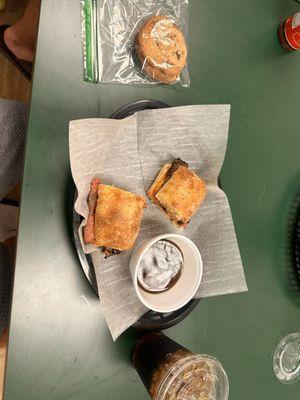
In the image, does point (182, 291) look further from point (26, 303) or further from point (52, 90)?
point (52, 90)

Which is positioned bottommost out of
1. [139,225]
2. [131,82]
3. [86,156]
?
[139,225]

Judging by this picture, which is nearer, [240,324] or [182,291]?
[182,291]

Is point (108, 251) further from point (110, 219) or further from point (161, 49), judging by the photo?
point (161, 49)

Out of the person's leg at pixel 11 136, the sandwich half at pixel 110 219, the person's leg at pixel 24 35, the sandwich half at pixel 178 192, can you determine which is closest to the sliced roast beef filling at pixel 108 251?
the sandwich half at pixel 110 219

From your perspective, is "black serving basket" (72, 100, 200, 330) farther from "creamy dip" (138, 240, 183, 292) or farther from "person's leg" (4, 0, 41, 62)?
"person's leg" (4, 0, 41, 62)

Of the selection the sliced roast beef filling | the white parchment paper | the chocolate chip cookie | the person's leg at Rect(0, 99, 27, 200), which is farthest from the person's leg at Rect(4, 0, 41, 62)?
the sliced roast beef filling

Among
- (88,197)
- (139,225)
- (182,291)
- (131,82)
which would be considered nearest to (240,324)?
(182,291)
